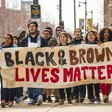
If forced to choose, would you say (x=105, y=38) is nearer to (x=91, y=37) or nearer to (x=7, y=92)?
(x=91, y=37)

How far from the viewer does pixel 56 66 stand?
8.02m

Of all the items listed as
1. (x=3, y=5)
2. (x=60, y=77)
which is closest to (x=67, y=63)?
(x=60, y=77)

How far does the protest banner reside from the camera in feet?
26.1

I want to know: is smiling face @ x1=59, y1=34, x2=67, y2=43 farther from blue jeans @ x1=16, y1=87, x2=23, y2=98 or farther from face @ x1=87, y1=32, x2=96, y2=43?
blue jeans @ x1=16, y1=87, x2=23, y2=98

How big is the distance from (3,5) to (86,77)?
27991 millimetres

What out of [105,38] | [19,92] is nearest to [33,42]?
[19,92]

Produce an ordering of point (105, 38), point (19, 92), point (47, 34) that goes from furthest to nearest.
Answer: point (47, 34), point (19, 92), point (105, 38)

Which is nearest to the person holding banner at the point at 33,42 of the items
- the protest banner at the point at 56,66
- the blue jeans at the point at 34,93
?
the blue jeans at the point at 34,93

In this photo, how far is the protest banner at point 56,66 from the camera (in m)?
7.95

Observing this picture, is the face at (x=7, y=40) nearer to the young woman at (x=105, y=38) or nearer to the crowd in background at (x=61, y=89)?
the crowd in background at (x=61, y=89)

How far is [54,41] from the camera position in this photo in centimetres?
902

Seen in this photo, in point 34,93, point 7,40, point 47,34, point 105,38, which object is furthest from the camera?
point 47,34

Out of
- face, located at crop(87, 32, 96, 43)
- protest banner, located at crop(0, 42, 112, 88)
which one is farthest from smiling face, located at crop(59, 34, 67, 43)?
face, located at crop(87, 32, 96, 43)

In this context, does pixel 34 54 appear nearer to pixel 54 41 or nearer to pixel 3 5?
A: pixel 54 41
